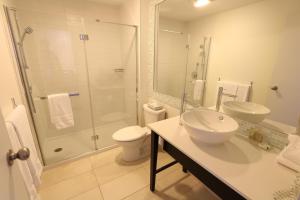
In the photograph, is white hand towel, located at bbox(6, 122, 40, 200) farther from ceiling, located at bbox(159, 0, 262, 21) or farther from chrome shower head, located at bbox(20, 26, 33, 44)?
ceiling, located at bbox(159, 0, 262, 21)

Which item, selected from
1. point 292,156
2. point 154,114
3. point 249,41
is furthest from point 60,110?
point 292,156

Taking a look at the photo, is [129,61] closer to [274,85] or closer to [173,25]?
[173,25]

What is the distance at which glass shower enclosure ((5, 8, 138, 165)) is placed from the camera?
200 cm

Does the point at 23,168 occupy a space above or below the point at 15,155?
below

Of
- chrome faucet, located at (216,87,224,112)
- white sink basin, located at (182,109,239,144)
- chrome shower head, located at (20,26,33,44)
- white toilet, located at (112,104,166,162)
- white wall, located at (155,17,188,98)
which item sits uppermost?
chrome shower head, located at (20,26,33,44)

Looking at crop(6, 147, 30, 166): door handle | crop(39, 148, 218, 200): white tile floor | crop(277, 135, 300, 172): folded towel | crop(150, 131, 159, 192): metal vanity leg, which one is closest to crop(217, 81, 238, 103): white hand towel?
crop(277, 135, 300, 172): folded towel

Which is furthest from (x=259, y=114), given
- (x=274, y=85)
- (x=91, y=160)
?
(x=91, y=160)

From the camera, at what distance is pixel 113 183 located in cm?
162

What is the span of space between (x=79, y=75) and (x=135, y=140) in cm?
157

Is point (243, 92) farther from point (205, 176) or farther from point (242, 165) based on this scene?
point (205, 176)

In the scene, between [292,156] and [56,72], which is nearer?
[292,156]

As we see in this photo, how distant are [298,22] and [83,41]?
239 centimetres

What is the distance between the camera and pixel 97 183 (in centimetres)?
161

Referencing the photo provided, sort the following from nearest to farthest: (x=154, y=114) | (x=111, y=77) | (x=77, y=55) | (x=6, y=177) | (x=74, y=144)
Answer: (x=6, y=177), (x=154, y=114), (x=74, y=144), (x=77, y=55), (x=111, y=77)
